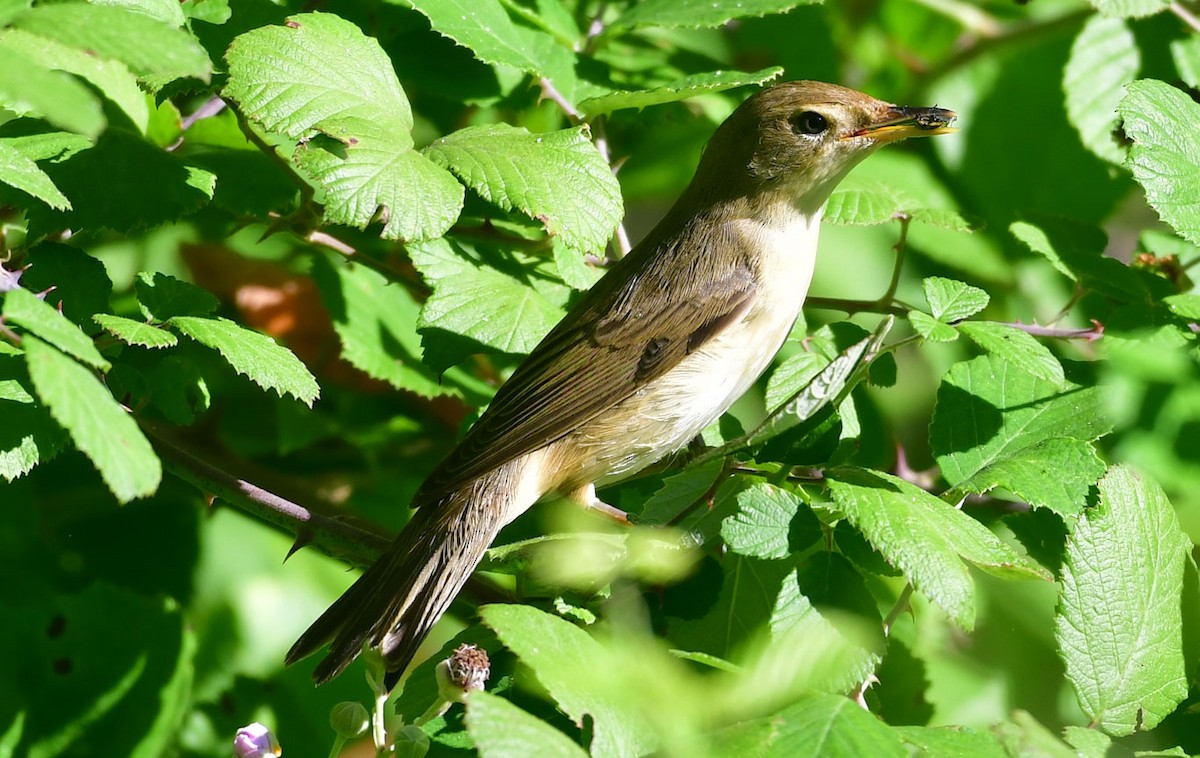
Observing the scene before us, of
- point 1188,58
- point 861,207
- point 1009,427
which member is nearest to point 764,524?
point 1009,427

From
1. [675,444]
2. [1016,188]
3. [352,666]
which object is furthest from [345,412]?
[1016,188]

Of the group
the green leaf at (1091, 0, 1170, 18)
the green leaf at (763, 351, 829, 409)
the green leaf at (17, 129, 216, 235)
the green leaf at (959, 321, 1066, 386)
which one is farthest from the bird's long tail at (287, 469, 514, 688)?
the green leaf at (1091, 0, 1170, 18)

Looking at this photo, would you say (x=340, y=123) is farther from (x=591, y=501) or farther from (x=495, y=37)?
(x=591, y=501)

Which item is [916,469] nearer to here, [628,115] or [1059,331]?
[1059,331]

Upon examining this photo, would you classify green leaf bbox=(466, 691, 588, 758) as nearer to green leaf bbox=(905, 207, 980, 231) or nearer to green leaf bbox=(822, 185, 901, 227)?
green leaf bbox=(822, 185, 901, 227)

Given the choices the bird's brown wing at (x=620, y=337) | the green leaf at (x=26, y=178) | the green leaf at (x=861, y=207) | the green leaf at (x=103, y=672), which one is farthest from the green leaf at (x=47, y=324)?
the green leaf at (x=861, y=207)

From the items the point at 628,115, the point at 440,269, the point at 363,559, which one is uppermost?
the point at 628,115

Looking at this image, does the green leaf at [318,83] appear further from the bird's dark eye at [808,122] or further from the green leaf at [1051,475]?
the green leaf at [1051,475]
